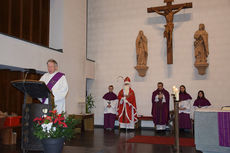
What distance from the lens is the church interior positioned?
25.0 feet

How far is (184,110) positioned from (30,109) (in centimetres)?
634

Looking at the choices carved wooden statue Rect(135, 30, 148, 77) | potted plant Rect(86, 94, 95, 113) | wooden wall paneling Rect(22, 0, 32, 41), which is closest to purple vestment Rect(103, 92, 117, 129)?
potted plant Rect(86, 94, 95, 113)

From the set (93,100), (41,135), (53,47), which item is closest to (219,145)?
(41,135)

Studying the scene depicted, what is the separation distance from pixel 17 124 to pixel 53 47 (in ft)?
11.0

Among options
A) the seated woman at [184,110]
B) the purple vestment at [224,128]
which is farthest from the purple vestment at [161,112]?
the purple vestment at [224,128]

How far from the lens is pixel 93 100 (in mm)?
11156

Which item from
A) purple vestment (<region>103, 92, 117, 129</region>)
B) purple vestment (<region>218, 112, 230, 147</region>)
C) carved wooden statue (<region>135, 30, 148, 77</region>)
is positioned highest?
carved wooden statue (<region>135, 30, 148, 77</region>)

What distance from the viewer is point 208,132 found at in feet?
14.3

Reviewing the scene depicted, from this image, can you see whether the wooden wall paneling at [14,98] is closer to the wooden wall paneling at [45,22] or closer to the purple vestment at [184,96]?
the wooden wall paneling at [45,22]

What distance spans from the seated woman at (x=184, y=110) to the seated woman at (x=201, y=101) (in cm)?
25

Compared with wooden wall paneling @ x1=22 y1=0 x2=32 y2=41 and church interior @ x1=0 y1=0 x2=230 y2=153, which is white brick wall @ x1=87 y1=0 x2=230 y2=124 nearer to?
church interior @ x1=0 y1=0 x2=230 y2=153

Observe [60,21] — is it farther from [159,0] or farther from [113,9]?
[159,0]

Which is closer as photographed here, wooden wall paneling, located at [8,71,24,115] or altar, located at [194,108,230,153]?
altar, located at [194,108,230,153]

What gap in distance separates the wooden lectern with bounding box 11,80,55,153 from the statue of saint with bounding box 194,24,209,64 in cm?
688
